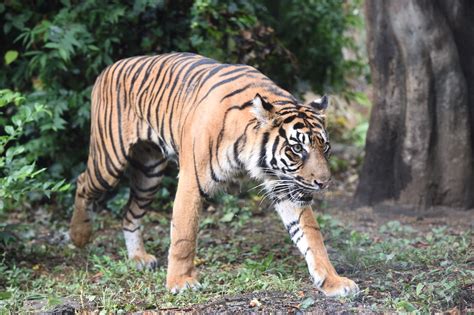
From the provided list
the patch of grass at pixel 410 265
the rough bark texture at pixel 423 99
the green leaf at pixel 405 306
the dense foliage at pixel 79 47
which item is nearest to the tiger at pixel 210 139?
the patch of grass at pixel 410 265

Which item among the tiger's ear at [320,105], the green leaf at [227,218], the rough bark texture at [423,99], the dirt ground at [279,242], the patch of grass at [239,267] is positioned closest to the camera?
the dirt ground at [279,242]

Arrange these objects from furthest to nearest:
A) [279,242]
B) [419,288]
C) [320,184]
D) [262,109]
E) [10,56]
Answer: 1. [10,56]
2. [279,242]
3. [262,109]
4. [320,184]
5. [419,288]

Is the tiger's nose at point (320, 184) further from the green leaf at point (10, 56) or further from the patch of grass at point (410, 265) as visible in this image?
the green leaf at point (10, 56)

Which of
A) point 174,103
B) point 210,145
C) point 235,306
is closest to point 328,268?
point 235,306

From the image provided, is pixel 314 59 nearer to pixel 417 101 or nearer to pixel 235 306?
pixel 417 101

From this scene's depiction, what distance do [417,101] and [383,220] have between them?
1154 mm

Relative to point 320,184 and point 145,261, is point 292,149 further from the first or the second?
point 145,261

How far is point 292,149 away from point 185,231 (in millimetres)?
964

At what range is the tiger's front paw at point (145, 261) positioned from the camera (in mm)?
6062

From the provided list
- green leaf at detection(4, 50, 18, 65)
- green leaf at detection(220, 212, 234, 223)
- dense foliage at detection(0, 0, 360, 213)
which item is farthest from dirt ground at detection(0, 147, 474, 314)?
green leaf at detection(4, 50, 18, 65)

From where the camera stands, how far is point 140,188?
6512 millimetres

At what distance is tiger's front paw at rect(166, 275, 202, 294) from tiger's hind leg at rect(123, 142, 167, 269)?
3.51 feet

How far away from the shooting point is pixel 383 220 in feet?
24.2

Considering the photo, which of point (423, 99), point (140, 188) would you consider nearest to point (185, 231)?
point (140, 188)
